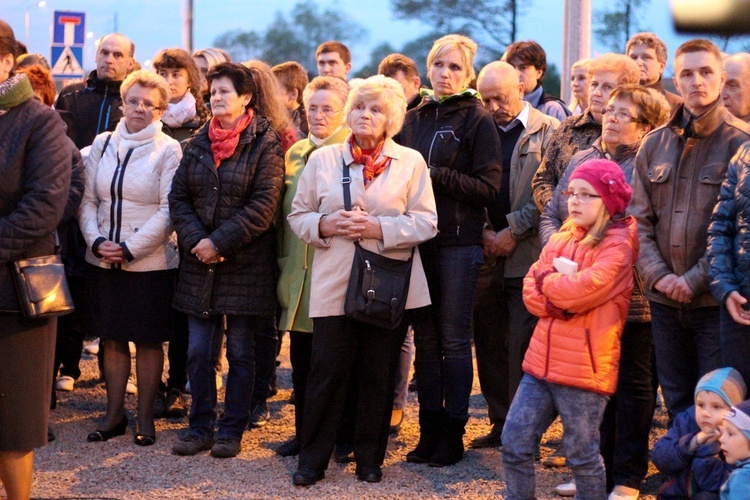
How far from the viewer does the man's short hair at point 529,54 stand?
296 inches

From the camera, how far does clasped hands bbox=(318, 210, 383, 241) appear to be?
16.2ft

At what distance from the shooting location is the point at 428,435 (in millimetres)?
5520

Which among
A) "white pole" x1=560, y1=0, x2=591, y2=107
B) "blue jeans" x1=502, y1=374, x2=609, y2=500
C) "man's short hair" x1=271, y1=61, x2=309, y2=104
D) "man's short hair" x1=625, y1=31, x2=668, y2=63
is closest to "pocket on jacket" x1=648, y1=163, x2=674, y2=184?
"blue jeans" x1=502, y1=374, x2=609, y2=500

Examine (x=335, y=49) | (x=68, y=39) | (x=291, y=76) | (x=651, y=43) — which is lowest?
(x=291, y=76)

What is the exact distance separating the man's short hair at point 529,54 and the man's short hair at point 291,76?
1.70 metres

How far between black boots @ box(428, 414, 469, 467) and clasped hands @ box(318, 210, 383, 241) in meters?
A: 1.24

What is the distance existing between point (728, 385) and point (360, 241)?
1.96 metres

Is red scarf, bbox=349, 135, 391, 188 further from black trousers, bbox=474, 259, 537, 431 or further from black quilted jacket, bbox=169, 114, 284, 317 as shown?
black trousers, bbox=474, 259, 537, 431

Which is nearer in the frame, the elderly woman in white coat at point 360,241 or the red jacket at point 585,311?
the red jacket at point 585,311

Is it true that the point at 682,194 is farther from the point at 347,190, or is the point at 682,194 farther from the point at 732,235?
the point at 347,190

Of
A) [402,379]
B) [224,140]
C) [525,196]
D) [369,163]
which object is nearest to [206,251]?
[224,140]

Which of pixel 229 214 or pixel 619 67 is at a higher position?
pixel 619 67

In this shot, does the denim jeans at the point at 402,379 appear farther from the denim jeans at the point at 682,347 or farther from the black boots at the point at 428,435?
the denim jeans at the point at 682,347

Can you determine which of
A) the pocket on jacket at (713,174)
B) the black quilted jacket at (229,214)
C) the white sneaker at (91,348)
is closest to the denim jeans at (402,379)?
the black quilted jacket at (229,214)
